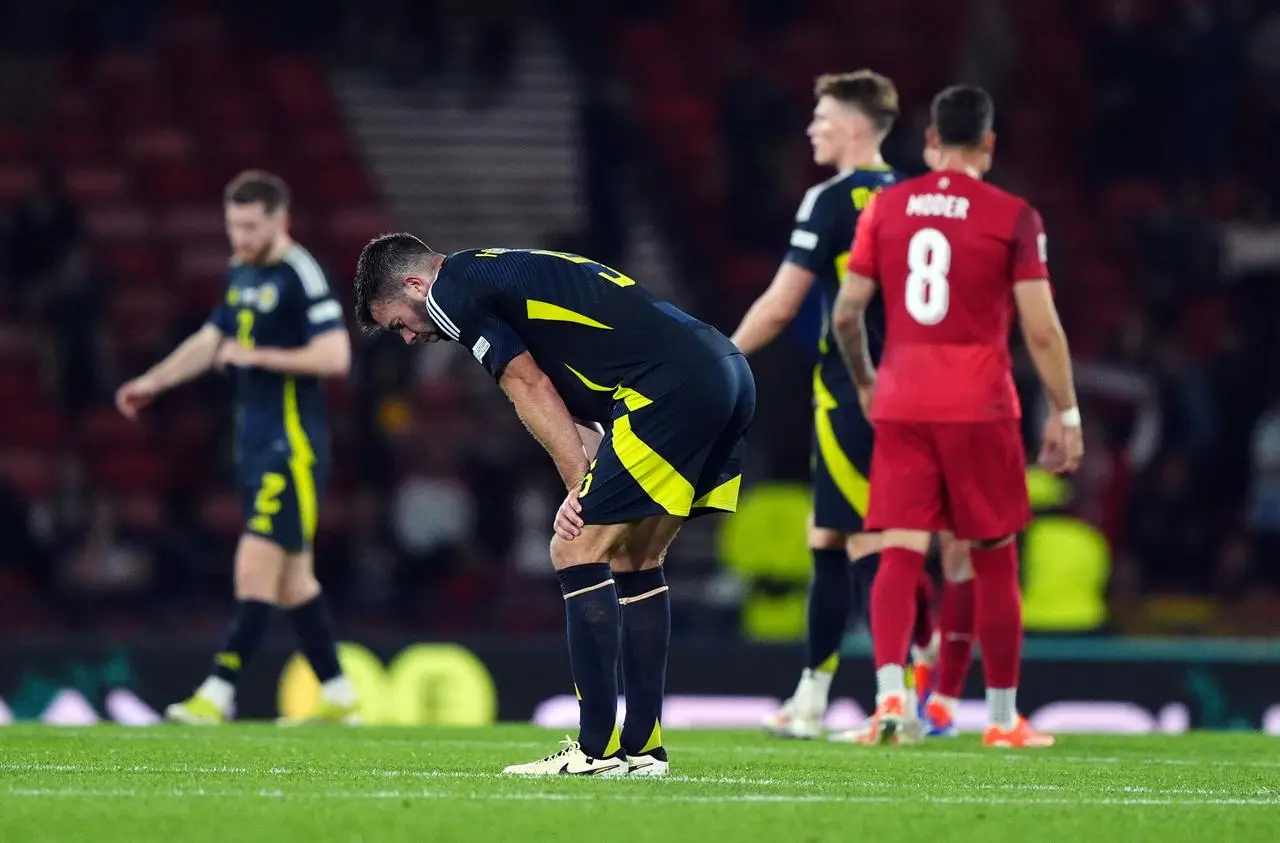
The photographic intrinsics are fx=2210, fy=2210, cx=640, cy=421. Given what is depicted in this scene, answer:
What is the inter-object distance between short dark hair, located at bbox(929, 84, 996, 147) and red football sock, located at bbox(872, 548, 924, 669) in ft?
4.55

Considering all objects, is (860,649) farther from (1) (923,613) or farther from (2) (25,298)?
(2) (25,298)

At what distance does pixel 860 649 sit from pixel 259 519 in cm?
323

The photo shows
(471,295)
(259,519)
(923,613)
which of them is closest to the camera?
(471,295)

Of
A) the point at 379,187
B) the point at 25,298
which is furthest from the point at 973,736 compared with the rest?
the point at 379,187

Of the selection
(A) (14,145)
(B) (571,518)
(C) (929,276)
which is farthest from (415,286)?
(A) (14,145)

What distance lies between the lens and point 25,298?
14.3m

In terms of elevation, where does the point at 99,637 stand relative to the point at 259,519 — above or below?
below

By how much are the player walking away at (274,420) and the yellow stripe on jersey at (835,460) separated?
219cm

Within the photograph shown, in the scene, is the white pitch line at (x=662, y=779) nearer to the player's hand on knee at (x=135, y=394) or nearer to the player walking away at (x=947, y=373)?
the player walking away at (x=947, y=373)

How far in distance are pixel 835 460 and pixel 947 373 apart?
34.8 inches

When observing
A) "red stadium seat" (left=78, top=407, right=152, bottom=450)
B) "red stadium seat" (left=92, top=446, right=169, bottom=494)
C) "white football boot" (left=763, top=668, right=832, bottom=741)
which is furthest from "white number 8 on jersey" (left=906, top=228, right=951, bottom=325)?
"red stadium seat" (left=78, top=407, right=152, bottom=450)

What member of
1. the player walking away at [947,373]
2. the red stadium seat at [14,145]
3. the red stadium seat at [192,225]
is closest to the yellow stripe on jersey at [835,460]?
the player walking away at [947,373]

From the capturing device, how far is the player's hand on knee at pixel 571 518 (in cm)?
578

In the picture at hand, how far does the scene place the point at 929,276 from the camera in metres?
7.21
